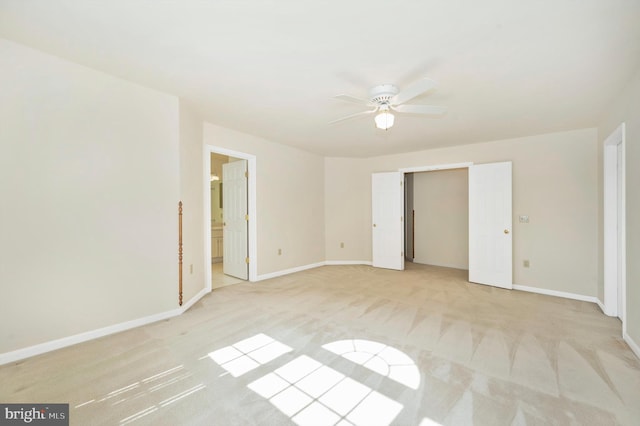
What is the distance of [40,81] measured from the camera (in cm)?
238

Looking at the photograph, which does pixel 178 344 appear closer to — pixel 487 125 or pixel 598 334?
pixel 598 334

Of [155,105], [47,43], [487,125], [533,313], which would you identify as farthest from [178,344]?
[487,125]

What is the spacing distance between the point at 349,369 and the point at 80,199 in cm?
289

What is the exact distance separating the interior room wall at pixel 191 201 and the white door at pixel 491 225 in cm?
454

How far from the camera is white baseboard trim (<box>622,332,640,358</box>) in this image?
237 cm

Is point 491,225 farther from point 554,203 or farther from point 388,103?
point 388,103

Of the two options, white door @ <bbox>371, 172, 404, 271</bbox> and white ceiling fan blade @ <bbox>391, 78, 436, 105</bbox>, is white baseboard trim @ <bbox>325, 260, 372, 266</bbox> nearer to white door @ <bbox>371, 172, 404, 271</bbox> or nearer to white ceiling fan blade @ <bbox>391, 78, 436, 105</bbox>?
white door @ <bbox>371, 172, 404, 271</bbox>

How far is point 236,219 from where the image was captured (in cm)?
511

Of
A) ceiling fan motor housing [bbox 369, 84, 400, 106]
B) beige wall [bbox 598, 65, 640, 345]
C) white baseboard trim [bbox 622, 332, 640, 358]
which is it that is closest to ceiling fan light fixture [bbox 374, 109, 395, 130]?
ceiling fan motor housing [bbox 369, 84, 400, 106]

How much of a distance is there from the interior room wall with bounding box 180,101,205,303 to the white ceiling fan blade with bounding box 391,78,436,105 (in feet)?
8.20

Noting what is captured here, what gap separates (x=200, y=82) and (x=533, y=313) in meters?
4.67

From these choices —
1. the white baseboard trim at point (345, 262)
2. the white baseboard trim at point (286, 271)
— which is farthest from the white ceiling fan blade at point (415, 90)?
the white baseboard trim at point (345, 262)

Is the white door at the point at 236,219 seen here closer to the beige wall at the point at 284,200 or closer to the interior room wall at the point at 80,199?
the beige wall at the point at 284,200

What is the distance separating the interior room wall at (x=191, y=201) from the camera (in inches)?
135
